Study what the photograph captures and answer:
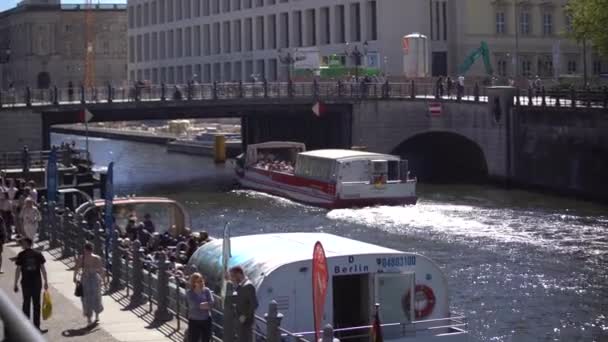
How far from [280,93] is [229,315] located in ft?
203

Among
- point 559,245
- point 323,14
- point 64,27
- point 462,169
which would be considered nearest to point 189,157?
point 323,14

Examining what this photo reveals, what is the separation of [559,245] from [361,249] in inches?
824

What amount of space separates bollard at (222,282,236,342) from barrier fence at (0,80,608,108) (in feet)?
164

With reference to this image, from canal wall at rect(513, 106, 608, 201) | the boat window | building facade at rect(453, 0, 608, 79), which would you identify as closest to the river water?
the boat window

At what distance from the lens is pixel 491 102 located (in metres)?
67.8

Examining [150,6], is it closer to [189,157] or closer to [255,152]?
[189,157]

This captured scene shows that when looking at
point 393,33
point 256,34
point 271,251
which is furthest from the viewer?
point 256,34

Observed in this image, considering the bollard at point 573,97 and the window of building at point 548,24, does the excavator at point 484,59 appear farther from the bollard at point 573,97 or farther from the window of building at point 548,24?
the bollard at point 573,97

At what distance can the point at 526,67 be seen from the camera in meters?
104

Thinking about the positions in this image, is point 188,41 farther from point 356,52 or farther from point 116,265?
point 116,265

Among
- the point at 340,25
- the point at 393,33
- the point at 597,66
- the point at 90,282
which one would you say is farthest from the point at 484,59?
the point at 90,282

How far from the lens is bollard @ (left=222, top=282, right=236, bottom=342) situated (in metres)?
14.6

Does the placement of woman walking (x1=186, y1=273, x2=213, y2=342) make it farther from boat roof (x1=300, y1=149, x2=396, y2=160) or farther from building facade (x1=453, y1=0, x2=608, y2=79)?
building facade (x1=453, y1=0, x2=608, y2=79)

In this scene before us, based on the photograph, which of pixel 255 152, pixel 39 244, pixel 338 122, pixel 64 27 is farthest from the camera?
pixel 64 27
